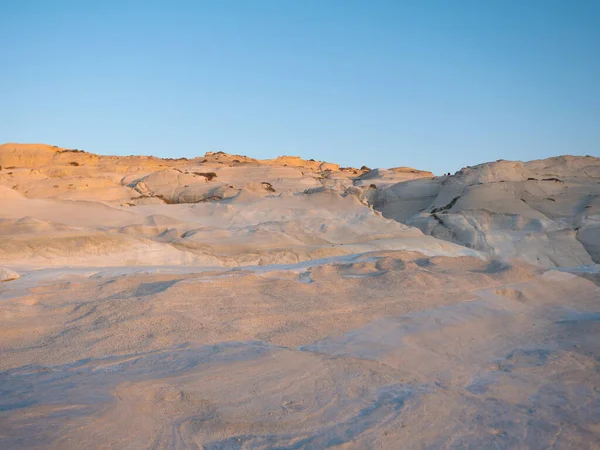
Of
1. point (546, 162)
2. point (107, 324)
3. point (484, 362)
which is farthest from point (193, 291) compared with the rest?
point (546, 162)

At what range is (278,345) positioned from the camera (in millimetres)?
3104

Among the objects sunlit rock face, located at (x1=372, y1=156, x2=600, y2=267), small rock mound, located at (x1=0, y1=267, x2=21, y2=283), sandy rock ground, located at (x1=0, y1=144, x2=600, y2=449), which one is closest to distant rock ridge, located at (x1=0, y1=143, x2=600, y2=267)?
sunlit rock face, located at (x1=372, y1=156, x2=600, y2=267)

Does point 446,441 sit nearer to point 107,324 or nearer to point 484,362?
point 484,362

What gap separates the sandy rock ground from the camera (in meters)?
2.21

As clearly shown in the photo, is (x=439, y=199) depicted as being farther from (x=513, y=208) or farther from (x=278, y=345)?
(x=278, y=345)

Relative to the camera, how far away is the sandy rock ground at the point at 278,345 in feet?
7.26

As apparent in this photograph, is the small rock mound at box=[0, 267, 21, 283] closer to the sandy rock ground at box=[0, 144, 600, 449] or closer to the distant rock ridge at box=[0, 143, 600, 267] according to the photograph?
the sandy rock ground at box=[0, 144, 600, 449]

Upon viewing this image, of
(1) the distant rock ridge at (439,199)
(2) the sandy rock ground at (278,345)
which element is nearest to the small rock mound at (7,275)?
(2) the sandy rock ground at (278,345)

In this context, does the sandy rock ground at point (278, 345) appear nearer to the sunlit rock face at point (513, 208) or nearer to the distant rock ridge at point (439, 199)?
the distant rock ridge at point (439, 199)

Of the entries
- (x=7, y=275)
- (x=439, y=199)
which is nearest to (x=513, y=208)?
(x=439, y=199)

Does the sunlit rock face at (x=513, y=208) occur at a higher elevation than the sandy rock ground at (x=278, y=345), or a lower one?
higher

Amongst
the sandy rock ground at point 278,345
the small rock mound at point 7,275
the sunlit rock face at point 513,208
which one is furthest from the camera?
the sunlit rock face at point 513,208

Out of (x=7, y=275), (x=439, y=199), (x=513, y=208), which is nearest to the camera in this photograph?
(x=7, y=275)

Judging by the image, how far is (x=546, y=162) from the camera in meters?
15.4
